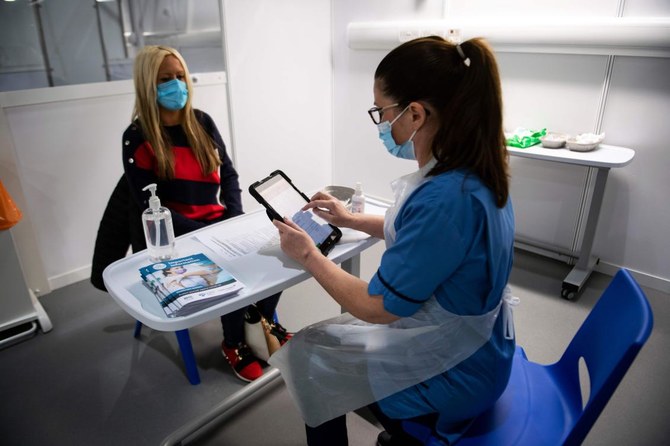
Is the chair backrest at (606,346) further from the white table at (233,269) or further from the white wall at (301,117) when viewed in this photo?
the white wall at (301,117)

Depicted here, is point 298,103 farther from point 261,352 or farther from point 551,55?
point 261,352

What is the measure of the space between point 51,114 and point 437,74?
2.22 meters

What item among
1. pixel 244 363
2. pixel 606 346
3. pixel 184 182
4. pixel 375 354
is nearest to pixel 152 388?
pixel 244 363

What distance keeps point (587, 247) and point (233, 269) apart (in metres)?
2.15

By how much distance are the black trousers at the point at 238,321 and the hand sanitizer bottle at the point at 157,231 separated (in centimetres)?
61

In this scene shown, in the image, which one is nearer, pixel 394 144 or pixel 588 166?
pixel 394 144

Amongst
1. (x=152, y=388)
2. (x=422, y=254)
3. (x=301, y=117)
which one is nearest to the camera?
(x=422, y=254)

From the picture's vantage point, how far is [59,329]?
2.36 metres

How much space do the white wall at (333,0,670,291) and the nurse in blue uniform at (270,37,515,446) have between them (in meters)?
1.94

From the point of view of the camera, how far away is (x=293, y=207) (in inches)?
59.1

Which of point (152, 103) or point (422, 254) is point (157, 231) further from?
point (422, 254)

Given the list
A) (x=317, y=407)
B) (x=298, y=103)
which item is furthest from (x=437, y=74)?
(x=298, y=103)

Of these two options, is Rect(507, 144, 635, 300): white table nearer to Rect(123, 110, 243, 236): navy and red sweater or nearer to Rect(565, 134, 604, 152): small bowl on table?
Rect(565, 134, 604, 152): small bowl on table

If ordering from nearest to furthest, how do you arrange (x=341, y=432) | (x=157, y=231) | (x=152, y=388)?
(x=341, y=432), (x=157, y=231), (x=152, y=388)
